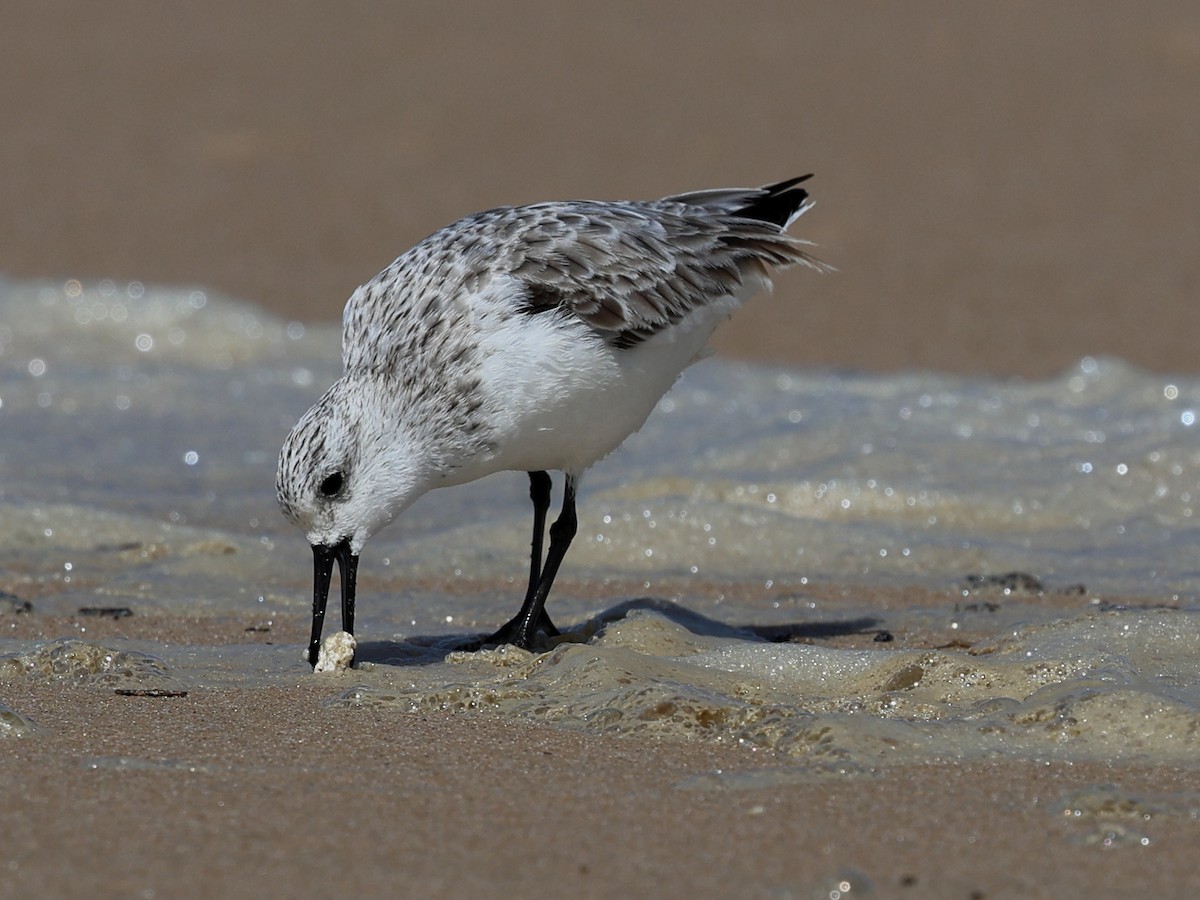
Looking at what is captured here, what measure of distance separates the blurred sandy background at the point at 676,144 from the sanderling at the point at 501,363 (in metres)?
7.12

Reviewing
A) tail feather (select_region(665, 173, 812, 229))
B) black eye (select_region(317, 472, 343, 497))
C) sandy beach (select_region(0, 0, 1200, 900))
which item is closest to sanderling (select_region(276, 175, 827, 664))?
black eye (select_region(317, 472, 343, 497))

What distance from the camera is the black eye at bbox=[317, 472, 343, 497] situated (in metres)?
5.63

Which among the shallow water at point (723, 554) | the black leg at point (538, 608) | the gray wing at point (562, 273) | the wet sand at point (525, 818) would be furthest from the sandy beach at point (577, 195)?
the gray wing at point (562, 273)

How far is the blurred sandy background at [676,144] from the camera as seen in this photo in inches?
595

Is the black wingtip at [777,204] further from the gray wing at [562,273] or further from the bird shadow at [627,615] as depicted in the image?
the bird shadow at [627,615]

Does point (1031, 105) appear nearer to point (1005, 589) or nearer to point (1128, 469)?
point (1128, 469)

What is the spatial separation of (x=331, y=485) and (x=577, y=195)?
12785 mm

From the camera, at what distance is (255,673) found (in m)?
5.61

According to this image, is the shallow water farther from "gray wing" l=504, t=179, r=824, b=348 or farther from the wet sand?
"gray wing" l=504, t=179, r=824, b=348

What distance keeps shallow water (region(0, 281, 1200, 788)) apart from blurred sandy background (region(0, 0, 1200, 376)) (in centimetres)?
215

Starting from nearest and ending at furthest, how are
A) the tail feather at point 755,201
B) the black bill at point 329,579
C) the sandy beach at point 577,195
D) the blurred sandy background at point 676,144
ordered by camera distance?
the sandy beach at point 577,195 → the black bill at point 329,579 → the tail feather at point 755,201 → the blurred sandy background at point 676,144

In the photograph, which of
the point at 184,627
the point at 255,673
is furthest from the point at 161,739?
the point at 184,627

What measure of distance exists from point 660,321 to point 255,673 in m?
1.96

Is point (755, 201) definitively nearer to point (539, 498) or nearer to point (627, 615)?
point (539, 498)
